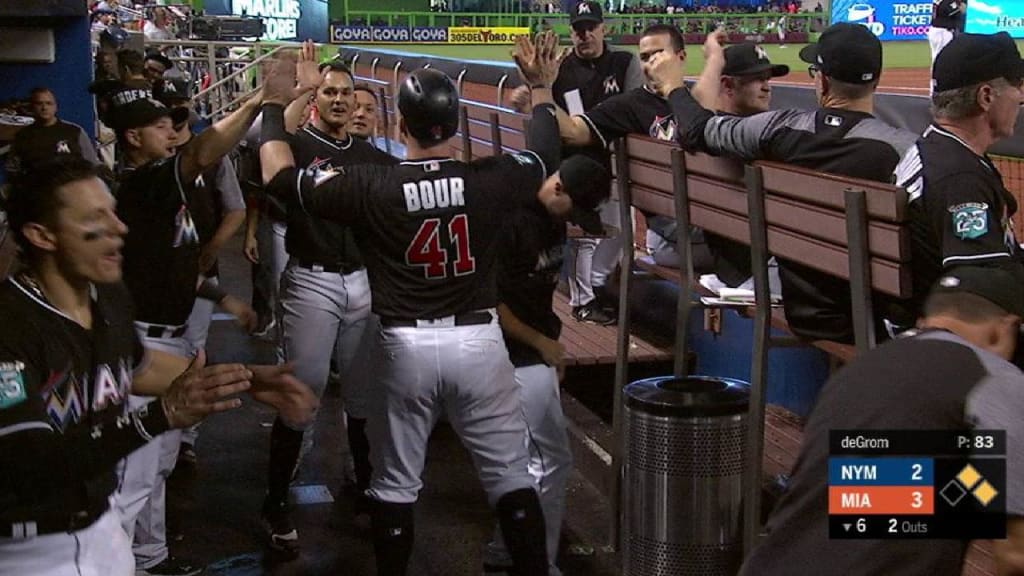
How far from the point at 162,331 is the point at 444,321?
1683 millimetres

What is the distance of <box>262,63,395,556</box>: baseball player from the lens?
587 cm

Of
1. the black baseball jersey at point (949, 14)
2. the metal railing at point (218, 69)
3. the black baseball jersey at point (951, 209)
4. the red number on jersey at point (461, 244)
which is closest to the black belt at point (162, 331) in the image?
the red number on jersey at point (461, 244)

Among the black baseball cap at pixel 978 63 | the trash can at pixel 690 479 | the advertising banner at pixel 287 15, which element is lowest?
the trash can at pixel 690 479

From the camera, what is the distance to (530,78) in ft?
16.1

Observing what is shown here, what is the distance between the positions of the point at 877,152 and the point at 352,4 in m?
34.6

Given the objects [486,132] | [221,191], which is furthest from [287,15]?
[221,191]

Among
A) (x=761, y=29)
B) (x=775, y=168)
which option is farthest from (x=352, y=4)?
(x=775, y=168)

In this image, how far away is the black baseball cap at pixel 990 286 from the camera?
255 centimetres

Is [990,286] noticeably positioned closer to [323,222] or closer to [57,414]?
[57,414]

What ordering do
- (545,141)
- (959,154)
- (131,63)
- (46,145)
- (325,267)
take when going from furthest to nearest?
(131,63) → (325,267) → (46,145) → (545,141) → (959,154)

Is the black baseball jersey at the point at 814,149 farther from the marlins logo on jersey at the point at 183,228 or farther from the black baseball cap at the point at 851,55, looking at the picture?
the marlins logo on jersey at the point at 183,228

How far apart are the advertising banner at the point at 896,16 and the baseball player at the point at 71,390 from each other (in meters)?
34.5

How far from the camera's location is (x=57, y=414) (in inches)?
118

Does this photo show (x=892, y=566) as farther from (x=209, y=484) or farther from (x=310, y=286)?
(x=209, y=484)
